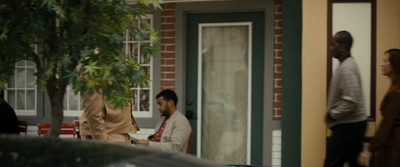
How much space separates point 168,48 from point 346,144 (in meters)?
3.03

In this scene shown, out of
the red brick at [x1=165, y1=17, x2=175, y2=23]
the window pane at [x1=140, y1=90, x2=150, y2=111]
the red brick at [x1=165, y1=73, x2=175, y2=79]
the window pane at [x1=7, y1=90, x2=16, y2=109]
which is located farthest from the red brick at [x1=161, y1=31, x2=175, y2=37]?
the window pane at [x1=7, y1=90, x2=16, y2=109]

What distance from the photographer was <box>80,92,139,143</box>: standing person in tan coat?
4461 mm

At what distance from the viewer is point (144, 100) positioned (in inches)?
279

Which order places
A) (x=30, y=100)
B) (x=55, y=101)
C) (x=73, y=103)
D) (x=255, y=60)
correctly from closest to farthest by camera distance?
(x=55, y=101) < (x=255, y=60) < (x=73, y=103) < (x=30, y=100)

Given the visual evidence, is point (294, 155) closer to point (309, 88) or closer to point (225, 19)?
point (309, 88)

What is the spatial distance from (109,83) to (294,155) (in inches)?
152

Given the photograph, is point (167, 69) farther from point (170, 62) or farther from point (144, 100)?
point (144, 100)

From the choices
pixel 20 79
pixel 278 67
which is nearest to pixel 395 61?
pixel 278 67

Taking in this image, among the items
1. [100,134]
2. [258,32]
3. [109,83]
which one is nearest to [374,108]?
[258,32]

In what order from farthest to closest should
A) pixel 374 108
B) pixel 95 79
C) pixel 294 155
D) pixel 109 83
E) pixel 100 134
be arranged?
1. pixel 294 155
2. pixel 374 108
3. pixel 100 134
4. pixel 109 83
5. pixel 95 79

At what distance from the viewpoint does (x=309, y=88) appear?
19.6 ft

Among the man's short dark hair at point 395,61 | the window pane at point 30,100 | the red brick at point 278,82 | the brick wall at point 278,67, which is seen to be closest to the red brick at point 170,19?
the brick wall at point 278,67

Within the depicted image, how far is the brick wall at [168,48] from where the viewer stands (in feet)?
22.6

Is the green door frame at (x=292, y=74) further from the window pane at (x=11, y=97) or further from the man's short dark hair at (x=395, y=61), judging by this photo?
the window pane at (x=11, y=97)
